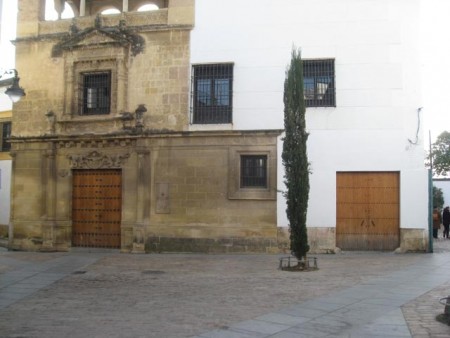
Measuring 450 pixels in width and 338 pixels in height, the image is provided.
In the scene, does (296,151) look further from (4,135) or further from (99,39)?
(4,135)

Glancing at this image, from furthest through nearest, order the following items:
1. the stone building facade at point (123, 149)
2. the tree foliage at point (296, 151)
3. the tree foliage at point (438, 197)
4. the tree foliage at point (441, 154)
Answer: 1. the tree foliage at point (441, 154)
2. the tree foliage at point (438, 197)
3. the stone building facade at point (123, 149)
4. the tree foliage at point (296, 151)

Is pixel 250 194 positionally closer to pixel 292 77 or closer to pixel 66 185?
pixel 292 77

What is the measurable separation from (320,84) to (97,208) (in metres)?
8.03

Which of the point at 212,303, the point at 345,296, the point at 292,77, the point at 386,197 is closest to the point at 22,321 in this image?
the point at 212,303

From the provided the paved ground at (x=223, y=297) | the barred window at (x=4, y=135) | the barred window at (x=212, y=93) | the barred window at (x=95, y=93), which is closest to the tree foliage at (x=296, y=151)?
the paved ground at (x=223, y=297)

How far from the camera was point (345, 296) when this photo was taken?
8258 millimetres

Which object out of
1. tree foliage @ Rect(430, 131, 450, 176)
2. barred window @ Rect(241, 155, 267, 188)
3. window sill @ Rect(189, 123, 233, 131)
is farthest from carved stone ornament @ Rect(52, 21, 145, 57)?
tree foliage @ Rect(430, 131, 450, 176)

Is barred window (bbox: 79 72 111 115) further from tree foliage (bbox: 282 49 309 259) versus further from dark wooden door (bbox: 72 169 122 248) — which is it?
tree foliage (bbox: 282 49 309 259)

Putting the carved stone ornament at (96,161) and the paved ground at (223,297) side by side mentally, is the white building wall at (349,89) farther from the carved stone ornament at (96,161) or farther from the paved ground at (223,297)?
the carved stone ornament at (96,161)

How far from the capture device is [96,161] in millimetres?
15812

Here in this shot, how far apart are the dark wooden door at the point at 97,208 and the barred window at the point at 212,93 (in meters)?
3.32

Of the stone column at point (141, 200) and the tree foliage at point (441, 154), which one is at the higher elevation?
the tree foliage at point (441, 154)

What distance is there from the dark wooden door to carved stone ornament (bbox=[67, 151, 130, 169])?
221 millimetres

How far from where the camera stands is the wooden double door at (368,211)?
46.9 feet
